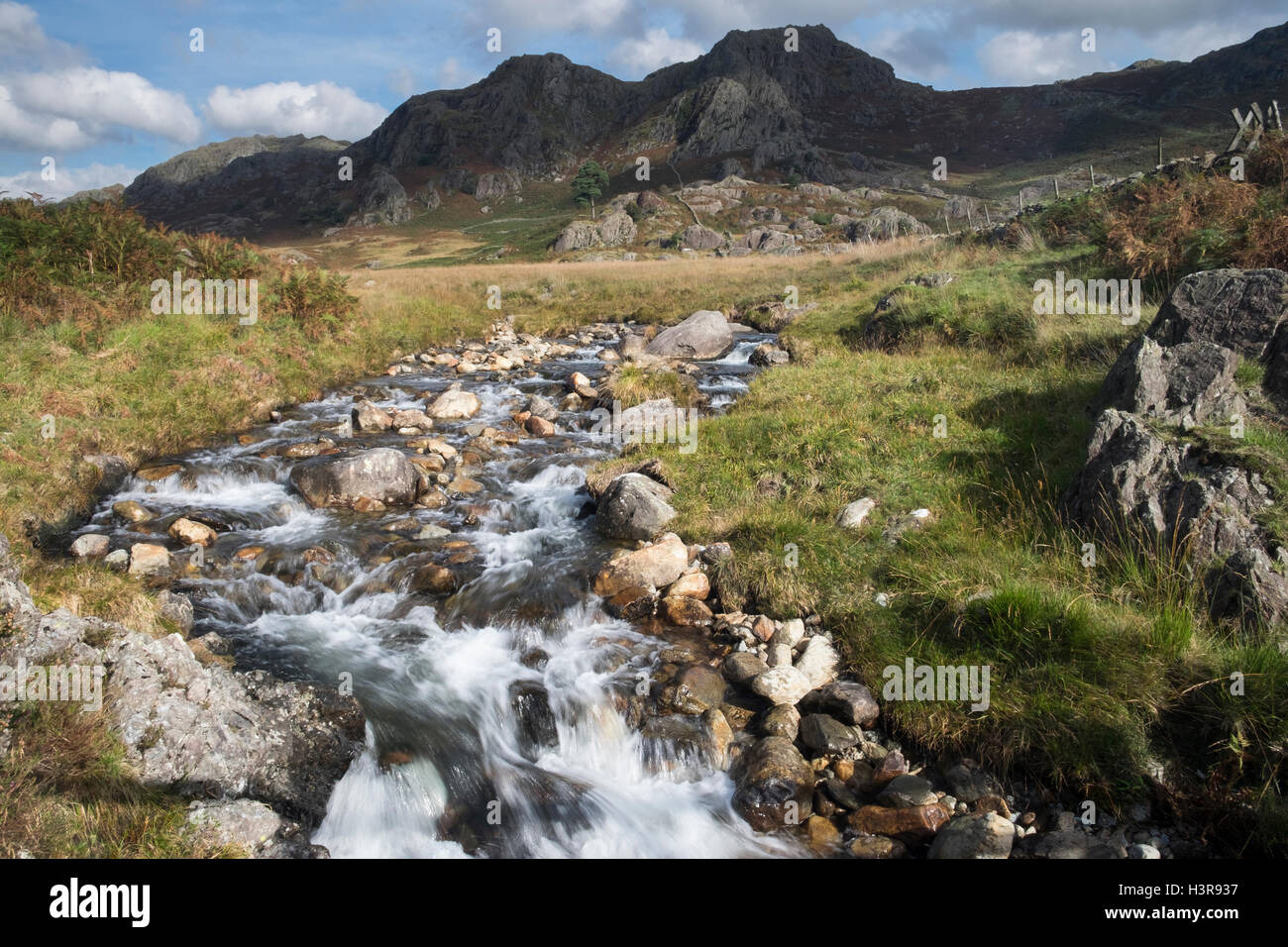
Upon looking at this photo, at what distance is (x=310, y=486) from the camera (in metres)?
11.0

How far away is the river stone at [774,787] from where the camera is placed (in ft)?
17.9

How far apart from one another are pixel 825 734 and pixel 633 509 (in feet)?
15.3

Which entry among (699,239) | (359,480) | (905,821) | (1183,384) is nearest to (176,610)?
(359,480)

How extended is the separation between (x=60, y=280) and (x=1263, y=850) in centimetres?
2052

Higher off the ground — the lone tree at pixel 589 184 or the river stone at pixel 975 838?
the lone tree at pixel 589 184

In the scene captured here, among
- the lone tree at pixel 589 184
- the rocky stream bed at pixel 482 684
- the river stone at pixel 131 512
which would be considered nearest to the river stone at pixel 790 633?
the rocky stream bed at pixel 482 684

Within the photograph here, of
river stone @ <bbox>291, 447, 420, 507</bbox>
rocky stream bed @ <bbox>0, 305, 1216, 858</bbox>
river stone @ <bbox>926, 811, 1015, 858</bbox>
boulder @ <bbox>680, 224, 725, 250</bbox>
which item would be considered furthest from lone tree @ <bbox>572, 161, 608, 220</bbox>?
river stone @ <bbox>926, 811, 1015, 858</bbox>

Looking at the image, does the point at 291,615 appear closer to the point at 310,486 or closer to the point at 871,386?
the point at 310,486

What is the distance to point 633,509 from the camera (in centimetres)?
989

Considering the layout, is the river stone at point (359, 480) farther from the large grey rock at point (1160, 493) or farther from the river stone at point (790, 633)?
the large grey rock at point (1160, 493)

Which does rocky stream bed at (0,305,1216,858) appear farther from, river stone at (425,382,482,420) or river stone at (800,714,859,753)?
river stone at (425,382,482,420)

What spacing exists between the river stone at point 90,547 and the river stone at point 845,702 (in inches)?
349

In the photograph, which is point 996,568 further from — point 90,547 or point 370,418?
point 370,418

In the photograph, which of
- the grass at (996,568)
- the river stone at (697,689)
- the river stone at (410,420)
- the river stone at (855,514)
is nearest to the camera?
the grass at (996,568)
